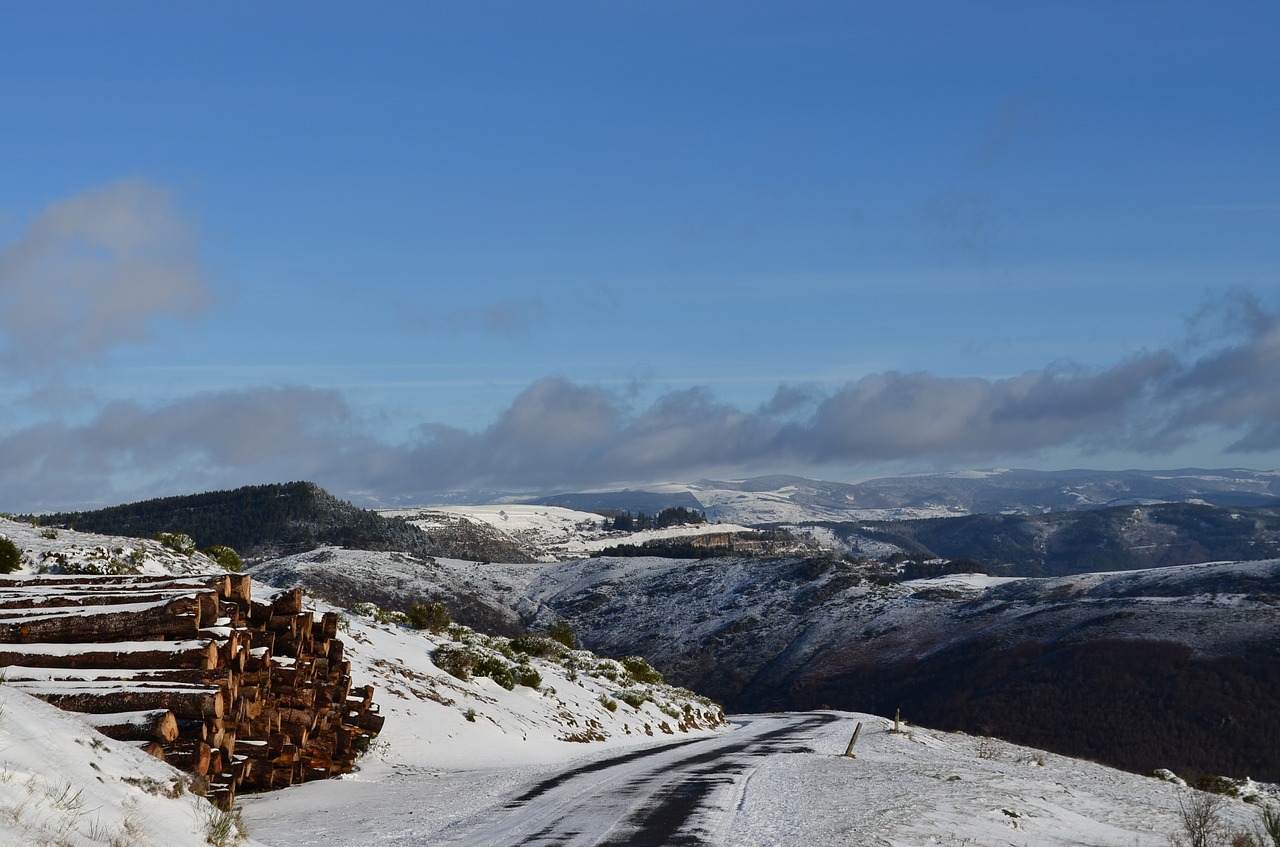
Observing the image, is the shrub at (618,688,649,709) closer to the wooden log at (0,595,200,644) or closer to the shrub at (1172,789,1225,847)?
the shrub at (1172,789,1225,847)

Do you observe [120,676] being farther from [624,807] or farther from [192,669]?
[624,807]

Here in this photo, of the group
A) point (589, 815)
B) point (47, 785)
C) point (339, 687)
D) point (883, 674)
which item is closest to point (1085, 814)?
point (589, 815)

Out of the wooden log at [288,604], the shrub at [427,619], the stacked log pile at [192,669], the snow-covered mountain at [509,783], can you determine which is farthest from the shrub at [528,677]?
the wooden log at [288,604]

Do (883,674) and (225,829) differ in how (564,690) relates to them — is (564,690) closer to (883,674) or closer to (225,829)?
(225,829)

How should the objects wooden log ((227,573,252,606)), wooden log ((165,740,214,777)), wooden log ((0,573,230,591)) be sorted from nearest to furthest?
wooden log ((165,740,214,777)) < wooden log ((0,573,230,591)) < wooden log ((227,573,252,606))

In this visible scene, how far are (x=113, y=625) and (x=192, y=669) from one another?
1.74m

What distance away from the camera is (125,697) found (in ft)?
47.4

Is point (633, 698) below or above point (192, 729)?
below

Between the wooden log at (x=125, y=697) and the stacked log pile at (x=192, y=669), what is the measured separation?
→ 1 centimetres

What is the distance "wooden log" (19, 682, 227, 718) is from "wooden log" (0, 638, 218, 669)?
67 centimetres

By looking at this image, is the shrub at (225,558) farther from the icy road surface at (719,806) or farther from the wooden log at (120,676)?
the wooden log at (120,676)

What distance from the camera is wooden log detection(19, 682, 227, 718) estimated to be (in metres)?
14.4

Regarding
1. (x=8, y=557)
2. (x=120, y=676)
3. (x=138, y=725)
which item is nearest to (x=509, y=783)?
(x=120, y=676)

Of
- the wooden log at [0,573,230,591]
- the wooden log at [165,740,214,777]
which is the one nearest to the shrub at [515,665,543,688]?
the wooden log at [0,573,230,591]
